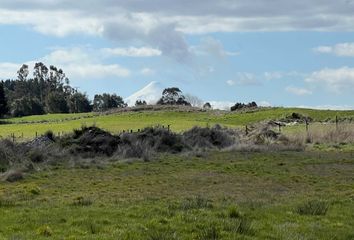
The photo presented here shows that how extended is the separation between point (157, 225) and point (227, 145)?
110ft

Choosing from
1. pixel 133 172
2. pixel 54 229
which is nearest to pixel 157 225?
pixel 54 229

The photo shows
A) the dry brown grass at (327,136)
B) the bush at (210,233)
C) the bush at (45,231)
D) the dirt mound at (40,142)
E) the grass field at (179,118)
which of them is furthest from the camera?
the grass field at (179,118)

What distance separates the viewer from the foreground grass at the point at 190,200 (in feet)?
37.2

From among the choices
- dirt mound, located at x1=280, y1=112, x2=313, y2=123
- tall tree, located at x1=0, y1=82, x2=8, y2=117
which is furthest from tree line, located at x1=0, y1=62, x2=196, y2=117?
dirt mound, located at x1=280, y1=112, x2=313, y2=123

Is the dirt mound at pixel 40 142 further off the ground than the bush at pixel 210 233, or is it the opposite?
the dirt mound at pixel 40 142

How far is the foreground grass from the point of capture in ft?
37.2

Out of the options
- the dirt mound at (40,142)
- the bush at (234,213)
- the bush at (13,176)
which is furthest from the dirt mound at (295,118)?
the bush at (234,213)

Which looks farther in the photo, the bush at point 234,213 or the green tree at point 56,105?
the green tree at point 56,105

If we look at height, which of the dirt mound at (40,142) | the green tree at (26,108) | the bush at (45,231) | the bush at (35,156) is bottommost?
the bush at (45,231)

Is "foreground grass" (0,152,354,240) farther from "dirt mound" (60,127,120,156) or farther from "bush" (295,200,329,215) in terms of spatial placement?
"dirt mound" (60,127,120,156)

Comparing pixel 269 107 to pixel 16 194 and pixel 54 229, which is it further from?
pixel 54 229

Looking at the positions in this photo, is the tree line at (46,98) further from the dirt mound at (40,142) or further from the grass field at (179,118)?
the dirt mound at (40,142)

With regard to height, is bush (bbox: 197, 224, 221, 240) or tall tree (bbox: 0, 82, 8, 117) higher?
tall tree (bbox: 0, 82, 8, 117)

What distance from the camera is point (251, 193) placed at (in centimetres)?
2056
